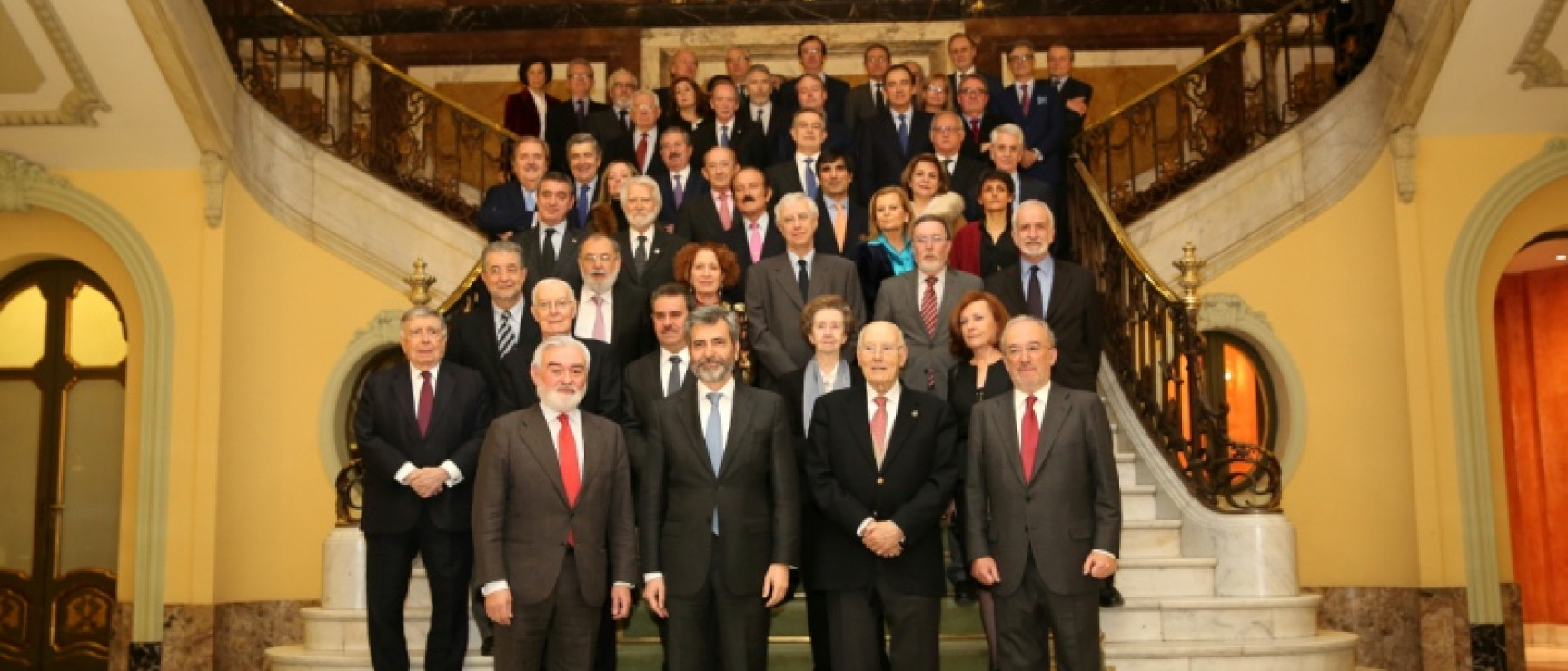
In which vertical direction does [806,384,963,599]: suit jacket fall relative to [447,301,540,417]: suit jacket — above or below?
below

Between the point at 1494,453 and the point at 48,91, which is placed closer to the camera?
the point at 48,91

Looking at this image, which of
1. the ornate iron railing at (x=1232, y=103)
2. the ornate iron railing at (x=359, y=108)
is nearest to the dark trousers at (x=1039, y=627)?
the ornate iron railing at (x=1232, y=103)

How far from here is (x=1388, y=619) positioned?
9.99m

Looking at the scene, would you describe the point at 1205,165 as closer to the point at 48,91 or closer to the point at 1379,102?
the point at 1379,102

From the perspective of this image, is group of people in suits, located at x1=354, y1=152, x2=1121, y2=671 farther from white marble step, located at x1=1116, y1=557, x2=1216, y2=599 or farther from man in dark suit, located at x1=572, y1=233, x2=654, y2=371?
white marble step, located at x1=1116, y1=557, x2=1216, y2=599

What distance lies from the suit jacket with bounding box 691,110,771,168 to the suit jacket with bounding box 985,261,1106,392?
2.58 metres

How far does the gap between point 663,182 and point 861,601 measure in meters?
3.38

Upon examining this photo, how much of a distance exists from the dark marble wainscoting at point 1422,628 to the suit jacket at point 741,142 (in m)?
3.95

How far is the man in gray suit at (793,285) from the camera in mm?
6871

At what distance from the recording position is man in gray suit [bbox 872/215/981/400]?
669 centimetres

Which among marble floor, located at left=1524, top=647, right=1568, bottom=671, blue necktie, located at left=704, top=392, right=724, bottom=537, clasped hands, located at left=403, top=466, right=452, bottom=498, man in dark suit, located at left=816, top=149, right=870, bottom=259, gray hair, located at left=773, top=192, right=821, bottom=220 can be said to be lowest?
marble floor, located at left=1524, top=647, right=1568, bottom=671

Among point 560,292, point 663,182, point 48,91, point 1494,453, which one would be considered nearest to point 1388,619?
point 1494,453

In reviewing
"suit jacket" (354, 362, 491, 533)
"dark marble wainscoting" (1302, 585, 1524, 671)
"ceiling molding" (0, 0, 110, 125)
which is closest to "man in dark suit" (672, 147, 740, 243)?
"suit jacket" (354, 362, 491, 533)

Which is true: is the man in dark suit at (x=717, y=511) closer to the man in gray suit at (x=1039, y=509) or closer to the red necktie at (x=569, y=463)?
the red necktie at (x=569, y=463)
